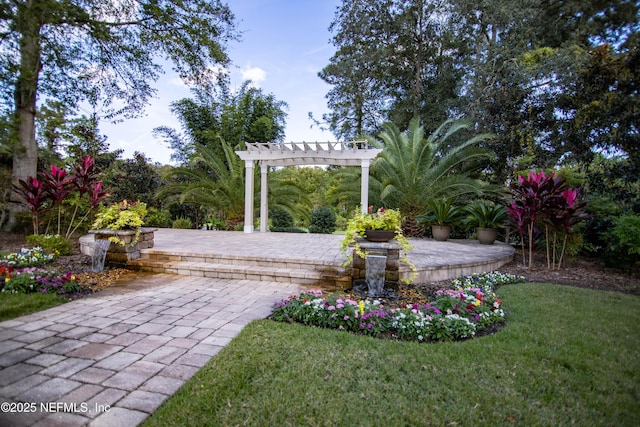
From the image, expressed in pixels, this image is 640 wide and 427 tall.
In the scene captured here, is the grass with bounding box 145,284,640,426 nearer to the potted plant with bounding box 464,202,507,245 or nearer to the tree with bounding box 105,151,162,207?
the potted plant with bounding box 464,202,507,245

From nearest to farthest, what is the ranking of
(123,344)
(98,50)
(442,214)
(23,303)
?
(123,344) → (23,303) → (442,214) → (98,50)

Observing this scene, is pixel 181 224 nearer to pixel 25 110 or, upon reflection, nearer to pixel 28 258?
pixel 25 110

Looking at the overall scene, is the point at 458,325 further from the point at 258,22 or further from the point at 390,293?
the point at 258,22

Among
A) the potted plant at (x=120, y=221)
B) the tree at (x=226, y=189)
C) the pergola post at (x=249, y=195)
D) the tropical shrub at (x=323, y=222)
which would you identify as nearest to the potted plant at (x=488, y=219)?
the tropical shrub at (x=323, y=222)

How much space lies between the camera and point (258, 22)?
10602mm

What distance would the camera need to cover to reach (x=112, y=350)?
96.3 inches

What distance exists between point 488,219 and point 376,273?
5.08 metres

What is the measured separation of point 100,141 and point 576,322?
1361 centimetres

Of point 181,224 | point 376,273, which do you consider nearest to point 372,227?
point 376,273

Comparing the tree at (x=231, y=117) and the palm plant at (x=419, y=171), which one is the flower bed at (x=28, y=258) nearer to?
the palm plant at (x=419, y=171)

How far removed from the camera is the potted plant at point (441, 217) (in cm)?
833

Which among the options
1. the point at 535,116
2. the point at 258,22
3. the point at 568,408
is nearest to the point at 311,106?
the point at 258,22

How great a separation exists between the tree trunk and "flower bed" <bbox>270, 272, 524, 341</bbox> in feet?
27.4

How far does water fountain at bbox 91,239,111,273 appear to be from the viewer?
5.03 meters
